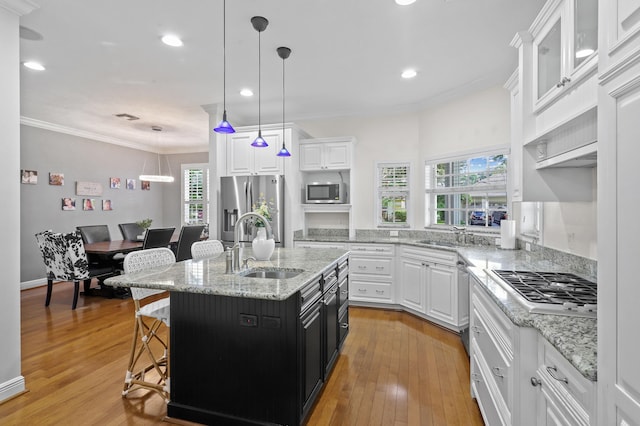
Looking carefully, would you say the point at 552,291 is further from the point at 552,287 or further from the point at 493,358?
the point at 493,358

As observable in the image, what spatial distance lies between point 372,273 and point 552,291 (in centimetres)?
278

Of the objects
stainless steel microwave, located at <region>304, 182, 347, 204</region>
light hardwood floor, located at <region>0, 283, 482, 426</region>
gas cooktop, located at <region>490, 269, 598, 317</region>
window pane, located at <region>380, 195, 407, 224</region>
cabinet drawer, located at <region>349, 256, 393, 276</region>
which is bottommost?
light hardwood floor, located at <region>0, 283, 482, 426</region>

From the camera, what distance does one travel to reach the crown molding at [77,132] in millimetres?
5410

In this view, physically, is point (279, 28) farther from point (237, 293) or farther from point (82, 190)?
point (82, 190)

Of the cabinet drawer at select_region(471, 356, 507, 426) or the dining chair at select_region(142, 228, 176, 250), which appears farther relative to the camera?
the dining chair at select_region(142, 228, 176, 250)

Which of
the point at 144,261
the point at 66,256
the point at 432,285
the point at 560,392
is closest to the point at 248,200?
the point at 144,261

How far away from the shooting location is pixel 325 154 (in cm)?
479

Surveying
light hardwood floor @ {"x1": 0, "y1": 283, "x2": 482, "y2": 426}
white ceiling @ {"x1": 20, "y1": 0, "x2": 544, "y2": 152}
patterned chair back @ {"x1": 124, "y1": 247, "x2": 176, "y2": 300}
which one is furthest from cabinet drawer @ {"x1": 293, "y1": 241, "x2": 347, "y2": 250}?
patterned chair back @ {"x1": 124, "y1": 247, "x2": 176, "y2": 300}

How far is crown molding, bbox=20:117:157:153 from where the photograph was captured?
5.41 m

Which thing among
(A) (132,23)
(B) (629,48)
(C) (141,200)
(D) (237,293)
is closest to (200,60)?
(A) (132,23)

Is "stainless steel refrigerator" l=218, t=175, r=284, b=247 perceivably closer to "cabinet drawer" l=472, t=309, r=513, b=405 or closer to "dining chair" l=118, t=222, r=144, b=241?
"dining chair" l=118, t=222, r=144, b=241

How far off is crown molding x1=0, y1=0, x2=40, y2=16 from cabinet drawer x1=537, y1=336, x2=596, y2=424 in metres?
3.65

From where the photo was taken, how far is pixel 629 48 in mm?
800

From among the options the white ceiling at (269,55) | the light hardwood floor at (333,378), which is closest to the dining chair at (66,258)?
the light hardwood floor at (333,378)
